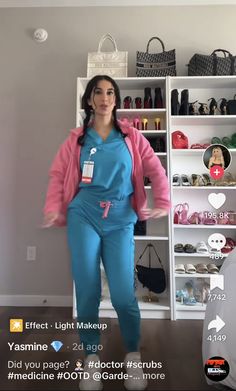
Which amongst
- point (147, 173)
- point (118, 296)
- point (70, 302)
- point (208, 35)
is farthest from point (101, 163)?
point (208, 35)

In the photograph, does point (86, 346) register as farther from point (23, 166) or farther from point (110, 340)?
point (23, 166)

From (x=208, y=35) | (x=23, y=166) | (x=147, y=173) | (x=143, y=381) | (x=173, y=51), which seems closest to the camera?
(x=143, y=381)

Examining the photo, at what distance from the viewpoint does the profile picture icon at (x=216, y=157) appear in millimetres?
702

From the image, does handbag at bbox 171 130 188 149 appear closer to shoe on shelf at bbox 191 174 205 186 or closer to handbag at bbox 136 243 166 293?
shoe on shelf at bbox 191 174 205 186

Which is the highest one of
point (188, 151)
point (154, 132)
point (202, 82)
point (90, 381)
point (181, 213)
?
point (202, 82)

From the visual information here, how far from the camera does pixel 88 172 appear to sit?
603mm

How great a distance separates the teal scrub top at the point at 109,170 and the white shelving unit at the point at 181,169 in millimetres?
188

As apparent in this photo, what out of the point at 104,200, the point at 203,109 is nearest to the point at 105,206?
the point at 104,200

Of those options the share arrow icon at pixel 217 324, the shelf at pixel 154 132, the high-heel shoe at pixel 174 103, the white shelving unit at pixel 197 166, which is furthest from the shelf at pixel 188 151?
the share arrow icon at pixel 217 324

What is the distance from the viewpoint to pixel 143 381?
537 mm

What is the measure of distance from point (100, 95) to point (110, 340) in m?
0.57

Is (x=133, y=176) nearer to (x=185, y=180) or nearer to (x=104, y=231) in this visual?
(x=104, y=231)

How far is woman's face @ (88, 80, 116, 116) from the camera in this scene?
62 centimetres

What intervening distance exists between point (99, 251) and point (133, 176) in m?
0.19
